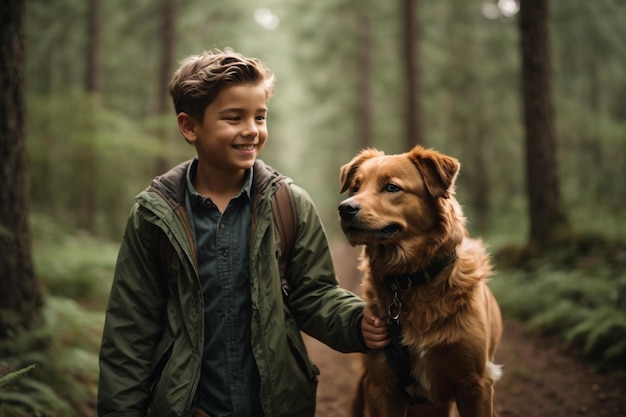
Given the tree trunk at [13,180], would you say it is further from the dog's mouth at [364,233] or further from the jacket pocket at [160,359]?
the dog's mouth at [364,233]

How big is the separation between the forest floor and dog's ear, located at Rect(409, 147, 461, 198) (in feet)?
5.22

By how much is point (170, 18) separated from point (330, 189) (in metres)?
17.2

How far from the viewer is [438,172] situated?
3186mm

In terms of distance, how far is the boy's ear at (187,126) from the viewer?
3.03 m

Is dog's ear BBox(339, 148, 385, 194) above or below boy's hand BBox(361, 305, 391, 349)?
above

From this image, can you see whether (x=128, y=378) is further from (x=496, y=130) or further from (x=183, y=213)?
(x=496, y=130)

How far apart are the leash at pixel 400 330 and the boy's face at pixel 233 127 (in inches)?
48.4

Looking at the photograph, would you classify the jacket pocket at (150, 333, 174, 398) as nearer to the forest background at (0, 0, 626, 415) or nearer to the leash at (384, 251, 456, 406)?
the leash at (384, 251, 456, 406)

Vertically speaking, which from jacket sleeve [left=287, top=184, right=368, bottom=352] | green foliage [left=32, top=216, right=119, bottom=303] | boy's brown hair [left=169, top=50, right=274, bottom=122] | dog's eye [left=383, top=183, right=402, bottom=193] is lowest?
green foliage [left=32, top=216, right=119, bottom=303]

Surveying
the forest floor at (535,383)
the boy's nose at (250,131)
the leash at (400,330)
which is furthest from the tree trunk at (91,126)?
the leash at (400,330)

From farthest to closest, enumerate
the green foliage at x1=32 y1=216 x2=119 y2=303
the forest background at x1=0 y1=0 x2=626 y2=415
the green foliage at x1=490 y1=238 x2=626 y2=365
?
the green foliage at x1=32 y1=216 x2=119 y2=303
the forest background at x1=0 y1=0 x2=626 y2=415
the green foliage at x1=490 y1=238 x2=626 y2=365

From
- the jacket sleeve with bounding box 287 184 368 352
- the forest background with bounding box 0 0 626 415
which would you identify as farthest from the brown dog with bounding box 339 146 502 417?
the forest background with bounding box 0 0 626 415

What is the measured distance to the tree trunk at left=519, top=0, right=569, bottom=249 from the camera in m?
8.65

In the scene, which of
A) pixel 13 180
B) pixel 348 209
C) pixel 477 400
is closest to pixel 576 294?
pixel 477 400
